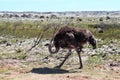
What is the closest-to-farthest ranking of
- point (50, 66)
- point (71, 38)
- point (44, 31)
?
point (71, 38)
point (50, 66)
point (44, 31)

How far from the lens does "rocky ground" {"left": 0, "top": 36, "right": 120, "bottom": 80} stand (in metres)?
15.4

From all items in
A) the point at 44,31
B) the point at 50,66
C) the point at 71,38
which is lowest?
the point at 44,31

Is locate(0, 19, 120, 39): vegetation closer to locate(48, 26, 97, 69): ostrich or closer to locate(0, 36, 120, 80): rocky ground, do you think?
locate(0, 36, 120, 80): rocky ground

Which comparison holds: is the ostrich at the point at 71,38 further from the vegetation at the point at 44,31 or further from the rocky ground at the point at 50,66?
the vegetation at the point at 44,31

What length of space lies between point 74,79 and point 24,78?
1.65 metres

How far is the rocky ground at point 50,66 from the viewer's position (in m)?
15.4

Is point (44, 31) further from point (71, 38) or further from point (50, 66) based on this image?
point (71, 38)

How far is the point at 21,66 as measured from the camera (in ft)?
57.9

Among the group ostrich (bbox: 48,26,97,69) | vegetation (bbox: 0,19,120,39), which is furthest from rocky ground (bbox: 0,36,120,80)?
vegetation (bbox: 0,19,120,39)

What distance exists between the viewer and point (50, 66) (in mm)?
17812

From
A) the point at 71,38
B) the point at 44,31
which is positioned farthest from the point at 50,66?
the point at 44,31

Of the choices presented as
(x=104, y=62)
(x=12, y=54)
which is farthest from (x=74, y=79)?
(x=12, y=54)

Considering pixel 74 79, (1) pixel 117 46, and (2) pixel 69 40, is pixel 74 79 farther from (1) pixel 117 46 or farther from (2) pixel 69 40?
(1) pixel 117 46

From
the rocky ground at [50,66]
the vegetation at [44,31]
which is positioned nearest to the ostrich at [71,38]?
the rocky ground at [50,66]
